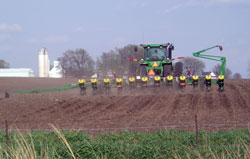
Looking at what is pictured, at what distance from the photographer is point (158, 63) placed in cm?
2336

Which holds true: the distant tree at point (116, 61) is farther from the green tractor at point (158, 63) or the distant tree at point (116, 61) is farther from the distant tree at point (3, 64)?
the distant tree at point (3, 64)

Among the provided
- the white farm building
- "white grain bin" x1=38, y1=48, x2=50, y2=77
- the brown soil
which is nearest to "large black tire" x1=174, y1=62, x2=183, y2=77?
the brown soil

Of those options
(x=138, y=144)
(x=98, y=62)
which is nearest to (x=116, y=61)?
(x=98, y=62)

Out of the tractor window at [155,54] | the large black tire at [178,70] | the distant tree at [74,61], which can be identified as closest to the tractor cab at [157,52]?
the tractor window at [155,54]

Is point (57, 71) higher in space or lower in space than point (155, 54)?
lower

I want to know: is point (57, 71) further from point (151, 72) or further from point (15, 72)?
point (151, 72)

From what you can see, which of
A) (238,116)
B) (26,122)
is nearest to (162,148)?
(238,116)

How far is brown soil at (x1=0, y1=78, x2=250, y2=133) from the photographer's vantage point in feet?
37.1

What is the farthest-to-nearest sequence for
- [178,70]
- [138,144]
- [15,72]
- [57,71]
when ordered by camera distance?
[57,71] < [15,72] < [178,70] < [138,144]

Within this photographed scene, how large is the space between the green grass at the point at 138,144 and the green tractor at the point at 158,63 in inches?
554

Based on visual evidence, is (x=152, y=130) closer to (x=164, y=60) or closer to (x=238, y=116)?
(x=238, y=116)

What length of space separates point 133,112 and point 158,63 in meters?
9.18

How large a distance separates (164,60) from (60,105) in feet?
29.6

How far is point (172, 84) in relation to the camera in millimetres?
21344
